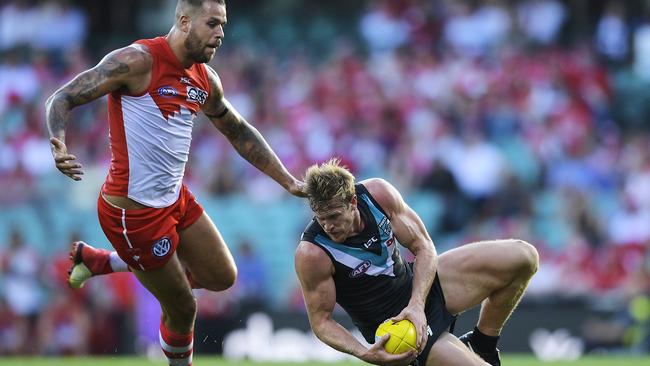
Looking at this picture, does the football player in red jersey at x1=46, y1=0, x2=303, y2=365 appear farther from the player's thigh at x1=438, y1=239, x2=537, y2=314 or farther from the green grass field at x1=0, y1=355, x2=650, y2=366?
the green grass field at x1=0, y1=355, x2=650, y2=366

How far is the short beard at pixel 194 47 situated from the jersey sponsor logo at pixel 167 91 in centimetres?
24

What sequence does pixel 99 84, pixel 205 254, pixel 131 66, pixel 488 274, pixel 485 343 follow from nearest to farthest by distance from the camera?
1. pixel 99 84
2. pixel 131 66
3. pixel 488 274
4. pixel 485 343
5. pixel 205 254

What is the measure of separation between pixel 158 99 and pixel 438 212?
8113 millimetres

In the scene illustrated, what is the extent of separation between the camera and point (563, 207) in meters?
14.6

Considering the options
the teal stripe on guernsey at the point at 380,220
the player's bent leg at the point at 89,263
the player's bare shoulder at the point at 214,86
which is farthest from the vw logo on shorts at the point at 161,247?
the teal stripe on guernsey at the point at 380,220

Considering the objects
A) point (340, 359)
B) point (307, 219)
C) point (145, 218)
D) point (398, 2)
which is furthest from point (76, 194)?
point (145, 218)

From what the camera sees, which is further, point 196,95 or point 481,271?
point 481,271

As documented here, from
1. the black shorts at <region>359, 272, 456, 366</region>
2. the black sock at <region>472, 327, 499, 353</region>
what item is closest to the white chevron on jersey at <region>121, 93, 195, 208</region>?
the black shorts at <region>359, 272, 456, 366</region>

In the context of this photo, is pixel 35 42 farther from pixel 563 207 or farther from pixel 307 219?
pixel 563 207

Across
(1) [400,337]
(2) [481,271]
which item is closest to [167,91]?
(1) [400,337]

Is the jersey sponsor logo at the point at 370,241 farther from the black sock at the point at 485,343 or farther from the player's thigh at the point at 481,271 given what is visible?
the black sock at the point at 485,343

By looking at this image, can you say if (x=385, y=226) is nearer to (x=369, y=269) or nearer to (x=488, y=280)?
(x=369, y=269)

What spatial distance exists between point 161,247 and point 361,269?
130 centimetres

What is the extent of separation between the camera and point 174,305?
741cm
